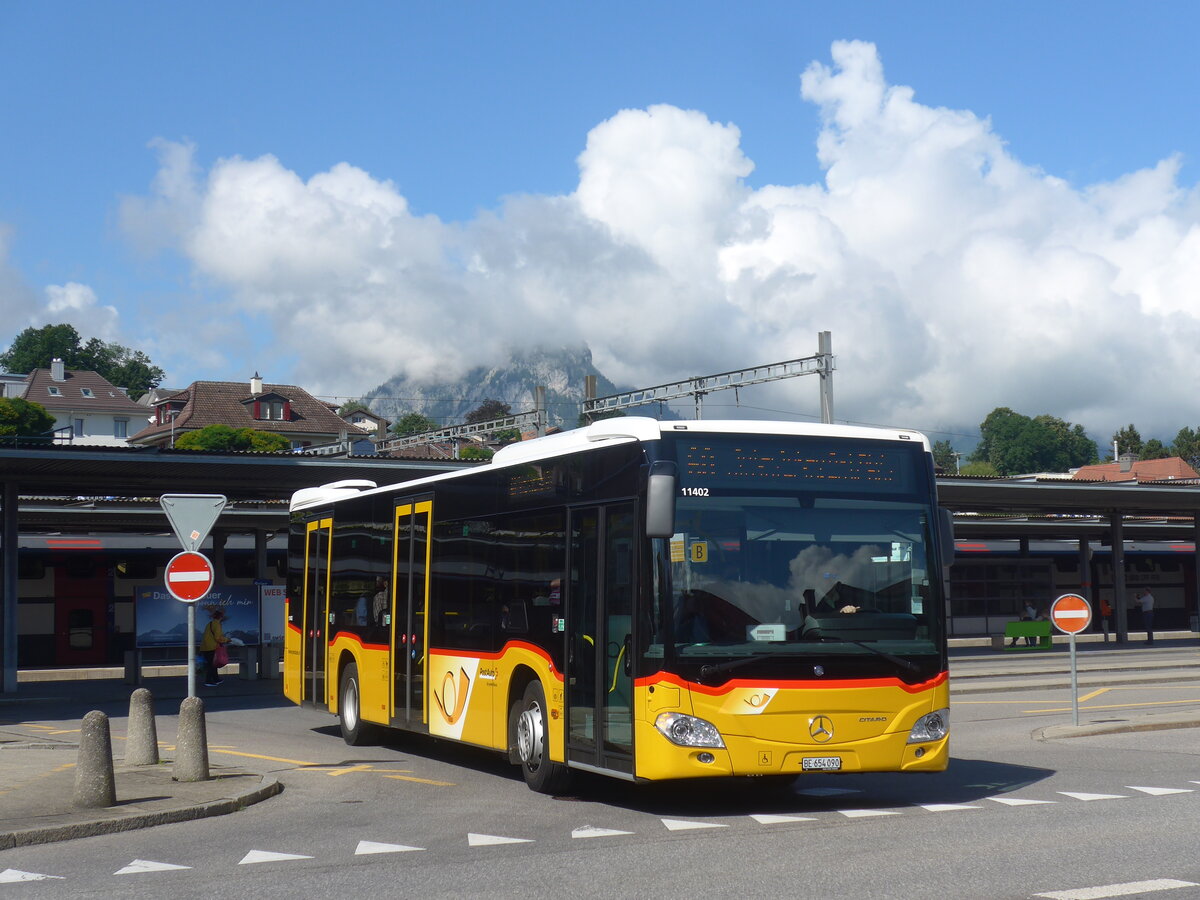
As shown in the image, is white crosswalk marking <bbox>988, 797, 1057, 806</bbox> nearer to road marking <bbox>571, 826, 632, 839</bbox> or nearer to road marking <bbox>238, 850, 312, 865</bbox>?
road marking <bbox>571, 826, 632, 839</bbox>

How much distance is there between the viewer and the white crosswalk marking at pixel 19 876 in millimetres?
8791

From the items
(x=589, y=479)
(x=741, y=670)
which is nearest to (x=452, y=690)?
(x=589, y=479)

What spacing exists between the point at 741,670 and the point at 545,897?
339cm

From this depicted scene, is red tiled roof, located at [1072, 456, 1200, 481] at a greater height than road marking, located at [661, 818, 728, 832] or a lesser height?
greater

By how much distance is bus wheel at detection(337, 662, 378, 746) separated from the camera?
1747 cm

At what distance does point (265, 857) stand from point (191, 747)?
4062 millimetres

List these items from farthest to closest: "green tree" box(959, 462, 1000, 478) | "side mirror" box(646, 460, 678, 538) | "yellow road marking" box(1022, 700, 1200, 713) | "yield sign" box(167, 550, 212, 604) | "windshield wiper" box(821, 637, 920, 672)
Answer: "green tree" box(959, 462, 1000, 478), "yellow road marking" box(1022, 700, 1200, 713), "yield sign" box(167, 550, 212, 604), "windshield wiper" box(821, 637, 920, 672), "side mirror" box(646, 460, 678, 538)

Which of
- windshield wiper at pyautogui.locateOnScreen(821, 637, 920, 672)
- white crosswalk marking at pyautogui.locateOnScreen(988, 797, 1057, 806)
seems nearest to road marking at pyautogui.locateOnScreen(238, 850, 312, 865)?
windshield wiper at pyautogui.locateOnScreen(821, 637, 920, 672)

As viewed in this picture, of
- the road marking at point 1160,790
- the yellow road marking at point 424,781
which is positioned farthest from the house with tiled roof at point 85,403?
the road marking at point 1160,790

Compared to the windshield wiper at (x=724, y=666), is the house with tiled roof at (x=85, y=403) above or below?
above

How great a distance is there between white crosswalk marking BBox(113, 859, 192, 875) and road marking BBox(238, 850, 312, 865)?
0.37 meters

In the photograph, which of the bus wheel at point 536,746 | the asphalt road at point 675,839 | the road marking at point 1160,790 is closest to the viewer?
the asphalt road at point 675,839

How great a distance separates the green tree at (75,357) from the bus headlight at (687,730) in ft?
500

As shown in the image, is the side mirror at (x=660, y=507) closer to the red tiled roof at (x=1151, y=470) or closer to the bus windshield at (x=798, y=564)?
the bus windshield at (x=798, y=564)
